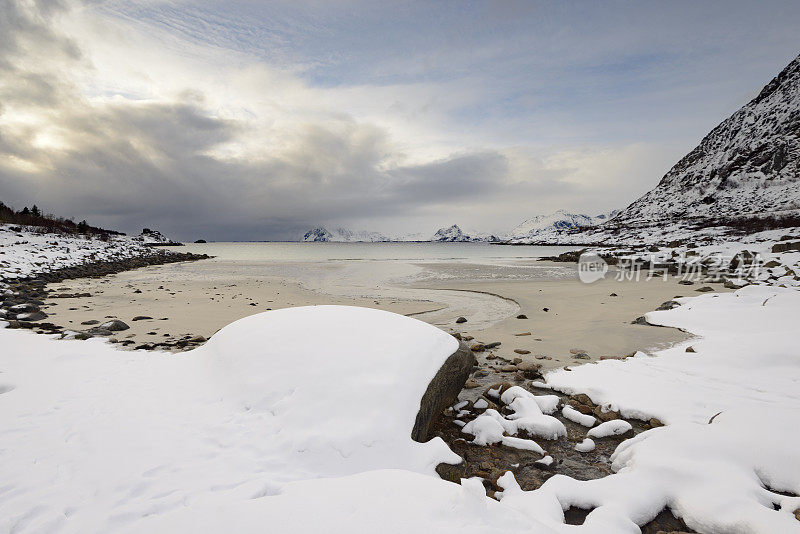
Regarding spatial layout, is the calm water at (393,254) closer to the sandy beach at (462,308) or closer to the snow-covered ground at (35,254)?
the snow-covered ground at (35,254)

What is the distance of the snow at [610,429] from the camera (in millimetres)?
4195

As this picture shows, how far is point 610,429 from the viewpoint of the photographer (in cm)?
421

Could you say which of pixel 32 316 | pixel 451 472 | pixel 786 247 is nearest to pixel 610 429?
pixel 451 472

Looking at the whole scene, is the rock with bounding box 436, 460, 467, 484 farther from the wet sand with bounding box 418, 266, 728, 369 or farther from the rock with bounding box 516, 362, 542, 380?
the wet sand with bounding box 418, 266, 728, 369

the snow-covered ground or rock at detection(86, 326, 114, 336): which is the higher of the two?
the snow-covered ground

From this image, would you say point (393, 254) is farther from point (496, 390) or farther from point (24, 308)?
point (496, 390)

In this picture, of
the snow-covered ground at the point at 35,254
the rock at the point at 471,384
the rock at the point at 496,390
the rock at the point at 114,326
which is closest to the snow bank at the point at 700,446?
the rock at the point at 496,390

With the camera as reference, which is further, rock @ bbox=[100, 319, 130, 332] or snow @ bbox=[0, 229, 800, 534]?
rock @ bbox=[100, 319, 130, 332]

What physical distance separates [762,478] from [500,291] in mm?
14066

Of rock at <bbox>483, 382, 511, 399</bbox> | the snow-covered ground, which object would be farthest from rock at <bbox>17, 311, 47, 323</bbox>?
rock at <bbox>483, 382, 511, 399</bbox>

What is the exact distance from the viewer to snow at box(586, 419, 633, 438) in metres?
4.20

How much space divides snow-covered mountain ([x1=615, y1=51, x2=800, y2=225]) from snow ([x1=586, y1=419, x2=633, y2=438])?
77757mm

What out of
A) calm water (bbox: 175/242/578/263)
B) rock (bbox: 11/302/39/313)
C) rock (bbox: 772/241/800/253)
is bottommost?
rock (bbox: 11/302/39/313)

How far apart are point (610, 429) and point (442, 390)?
2.16m
